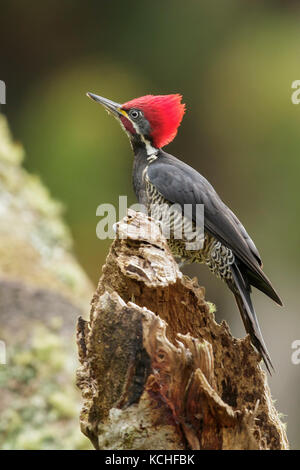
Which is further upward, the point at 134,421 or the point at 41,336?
the point at 41,336

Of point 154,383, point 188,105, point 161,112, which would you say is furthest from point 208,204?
point 188,105

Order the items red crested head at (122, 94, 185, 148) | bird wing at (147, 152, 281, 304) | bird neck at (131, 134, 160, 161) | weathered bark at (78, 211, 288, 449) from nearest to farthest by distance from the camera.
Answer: weathered bark at (78, 211, 288, 449)
bird wing at (147, 152, 281, 304)
red crested head at (122, 94, 185, 148)
bird neck at (131, 134, 160, 161)

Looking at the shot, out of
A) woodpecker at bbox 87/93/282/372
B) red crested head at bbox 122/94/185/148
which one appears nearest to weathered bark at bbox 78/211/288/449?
woodpecker at bbox 87/93/282/372

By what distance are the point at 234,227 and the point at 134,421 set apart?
1.48 meters

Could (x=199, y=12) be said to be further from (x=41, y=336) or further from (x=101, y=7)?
(x=41, y=336)

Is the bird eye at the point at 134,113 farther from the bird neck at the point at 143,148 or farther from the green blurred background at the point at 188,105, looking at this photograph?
the green blurred background at the point at 188,105

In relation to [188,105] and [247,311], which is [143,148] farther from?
[188,105]

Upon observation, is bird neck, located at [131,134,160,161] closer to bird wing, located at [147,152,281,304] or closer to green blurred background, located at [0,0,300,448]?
bird wing, located at [147,152,281,304]

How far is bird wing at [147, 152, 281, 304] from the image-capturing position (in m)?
3.33

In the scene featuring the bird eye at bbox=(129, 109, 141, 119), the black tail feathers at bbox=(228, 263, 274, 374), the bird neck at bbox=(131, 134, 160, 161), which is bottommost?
the black tail feathers at bbox=(228, 263, 274, 374)

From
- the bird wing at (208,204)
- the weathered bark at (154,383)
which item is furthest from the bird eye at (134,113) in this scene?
the weathered bark at (154,383)

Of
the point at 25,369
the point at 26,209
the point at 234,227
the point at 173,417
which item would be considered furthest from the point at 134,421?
the point at 26,209

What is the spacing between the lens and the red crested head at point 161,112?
3.75 meters

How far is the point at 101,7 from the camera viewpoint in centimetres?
1002
